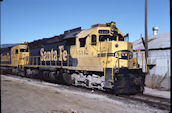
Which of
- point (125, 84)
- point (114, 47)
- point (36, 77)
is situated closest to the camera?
point (125, 84)

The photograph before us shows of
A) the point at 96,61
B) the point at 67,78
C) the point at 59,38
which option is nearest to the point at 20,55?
the point at 59,38

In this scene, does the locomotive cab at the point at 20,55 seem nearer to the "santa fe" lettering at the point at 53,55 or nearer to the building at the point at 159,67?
the "santa fe" lettering at the point at 53,55

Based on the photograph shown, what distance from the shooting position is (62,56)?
1256cm

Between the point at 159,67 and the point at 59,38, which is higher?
the point at 59,38

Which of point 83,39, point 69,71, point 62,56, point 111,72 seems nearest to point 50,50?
point 62,56

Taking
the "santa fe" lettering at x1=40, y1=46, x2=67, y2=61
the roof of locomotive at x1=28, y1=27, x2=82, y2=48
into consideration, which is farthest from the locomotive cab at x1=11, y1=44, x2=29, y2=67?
the "santa fe" lettering at x1=40, y1=46, x2=67, y2=61

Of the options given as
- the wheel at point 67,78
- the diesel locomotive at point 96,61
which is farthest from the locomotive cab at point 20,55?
the wheel at point 67,78

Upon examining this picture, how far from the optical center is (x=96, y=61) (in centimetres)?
975

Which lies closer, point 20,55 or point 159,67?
point 159,67

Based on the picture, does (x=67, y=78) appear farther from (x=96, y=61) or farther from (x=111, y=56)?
(x=111, y=56)

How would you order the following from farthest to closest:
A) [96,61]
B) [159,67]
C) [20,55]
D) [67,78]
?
[20,55]
[159,67]
[67,78]
[96,61]

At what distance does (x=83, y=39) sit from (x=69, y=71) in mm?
2488

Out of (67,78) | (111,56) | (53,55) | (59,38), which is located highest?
(59,38)

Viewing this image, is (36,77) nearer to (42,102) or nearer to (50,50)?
(50,50)
